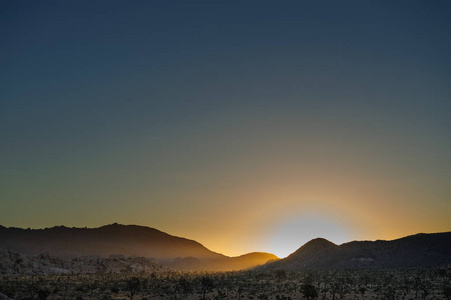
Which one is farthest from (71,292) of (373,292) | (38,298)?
(373,292)

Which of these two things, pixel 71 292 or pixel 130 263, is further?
pixel 130 263

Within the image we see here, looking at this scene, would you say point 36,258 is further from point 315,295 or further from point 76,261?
point 315,295

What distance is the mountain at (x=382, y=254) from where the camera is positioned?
123125mm

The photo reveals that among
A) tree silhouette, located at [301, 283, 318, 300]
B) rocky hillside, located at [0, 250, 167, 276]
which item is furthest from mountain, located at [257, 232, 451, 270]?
tree silhouette, located at [301, 283, 318, 300]

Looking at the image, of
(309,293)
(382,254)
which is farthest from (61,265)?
(382,254)

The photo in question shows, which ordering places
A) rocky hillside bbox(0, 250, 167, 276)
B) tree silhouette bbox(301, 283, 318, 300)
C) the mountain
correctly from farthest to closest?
the mountain, rocky hillside bbox(0, 250, 167, 276), tree silhouette bbox(301, 283, 318, 300)

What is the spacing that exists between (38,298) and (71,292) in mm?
8378

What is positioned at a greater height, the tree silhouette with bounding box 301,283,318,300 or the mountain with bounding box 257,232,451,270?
the mountain with bounding box 257,232,451,270

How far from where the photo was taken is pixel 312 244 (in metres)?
180

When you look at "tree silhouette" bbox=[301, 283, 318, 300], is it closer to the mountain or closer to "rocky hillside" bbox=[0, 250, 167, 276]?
the mountain

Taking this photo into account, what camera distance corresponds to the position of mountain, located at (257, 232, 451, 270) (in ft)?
404

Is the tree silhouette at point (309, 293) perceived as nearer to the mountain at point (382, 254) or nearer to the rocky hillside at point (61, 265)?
the mountain at point (382, 254)

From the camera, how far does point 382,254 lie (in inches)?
5354

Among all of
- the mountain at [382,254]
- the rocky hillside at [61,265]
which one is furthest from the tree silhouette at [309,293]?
the rocky hillside at [61,265]
